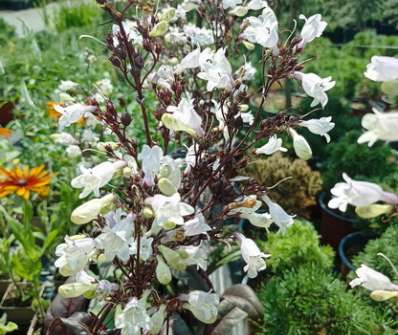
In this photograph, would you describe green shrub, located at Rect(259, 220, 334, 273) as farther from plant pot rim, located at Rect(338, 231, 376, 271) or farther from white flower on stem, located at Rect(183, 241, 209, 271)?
white flower on stem, located at Rect(183, 241, 209, 271)

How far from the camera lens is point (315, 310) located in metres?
1.62

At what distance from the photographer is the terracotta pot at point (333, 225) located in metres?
2.73

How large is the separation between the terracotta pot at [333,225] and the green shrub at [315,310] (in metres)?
1.02

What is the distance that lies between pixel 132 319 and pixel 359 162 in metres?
2.09

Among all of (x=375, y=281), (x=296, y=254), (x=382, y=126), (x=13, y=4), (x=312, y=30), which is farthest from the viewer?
(x=13, y=4)

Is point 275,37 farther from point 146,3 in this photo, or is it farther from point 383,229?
point 383,229

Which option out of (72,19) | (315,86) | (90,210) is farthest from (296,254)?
(72,19)

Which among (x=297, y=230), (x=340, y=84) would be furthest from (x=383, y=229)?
(x=340, y=84)

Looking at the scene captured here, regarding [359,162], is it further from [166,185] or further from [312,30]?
[166,185]

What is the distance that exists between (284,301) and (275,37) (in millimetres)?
887

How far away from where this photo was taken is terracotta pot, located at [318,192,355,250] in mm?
2727

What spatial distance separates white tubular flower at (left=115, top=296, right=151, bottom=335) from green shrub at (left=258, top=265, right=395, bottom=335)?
75 cm

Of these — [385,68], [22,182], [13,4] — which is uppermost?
[385,68]

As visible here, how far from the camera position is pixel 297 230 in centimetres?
212
